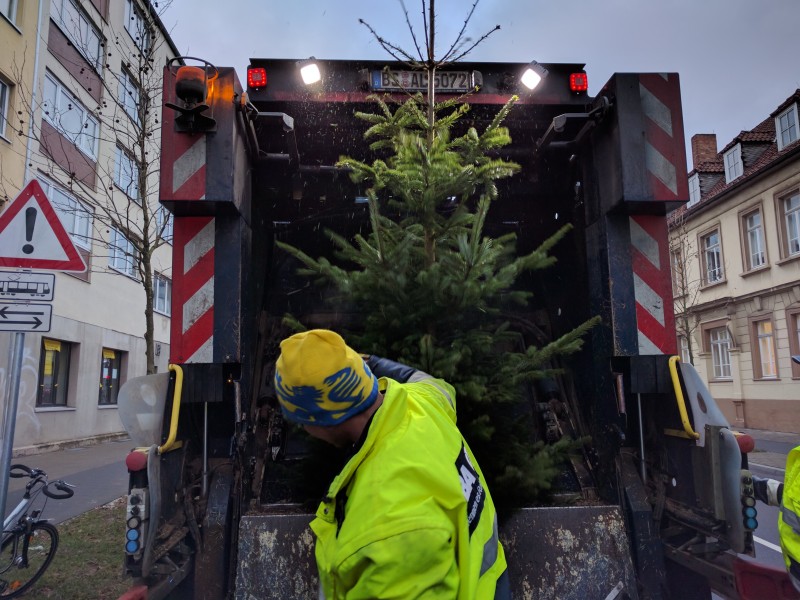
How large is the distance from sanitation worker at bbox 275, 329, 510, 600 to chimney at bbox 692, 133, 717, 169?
91.0 feet

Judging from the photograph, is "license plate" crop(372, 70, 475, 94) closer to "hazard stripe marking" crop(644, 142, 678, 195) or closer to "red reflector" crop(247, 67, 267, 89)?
"red reflector" crop(247, 67, 267, 89)

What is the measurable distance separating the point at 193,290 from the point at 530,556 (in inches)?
75.3

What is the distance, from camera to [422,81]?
12.0 feet

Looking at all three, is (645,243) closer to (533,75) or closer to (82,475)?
(533,75)

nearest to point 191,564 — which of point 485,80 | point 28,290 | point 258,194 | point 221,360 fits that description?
point 221,360

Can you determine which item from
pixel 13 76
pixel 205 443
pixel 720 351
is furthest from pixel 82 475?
pixel 720 351

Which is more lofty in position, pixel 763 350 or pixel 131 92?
pixel 131 92

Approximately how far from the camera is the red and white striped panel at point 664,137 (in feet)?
9.60

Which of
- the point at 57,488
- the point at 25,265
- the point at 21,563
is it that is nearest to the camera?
the point at 25,265

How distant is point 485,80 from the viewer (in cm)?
373

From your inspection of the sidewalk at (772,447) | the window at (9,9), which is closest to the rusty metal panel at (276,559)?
the sidewalk at (772,447)

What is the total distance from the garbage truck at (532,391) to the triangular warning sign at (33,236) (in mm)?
1414

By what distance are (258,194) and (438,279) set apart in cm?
136

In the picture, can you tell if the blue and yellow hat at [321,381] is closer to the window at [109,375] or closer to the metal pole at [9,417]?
the metal pole at [9,417]
